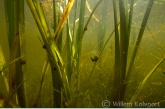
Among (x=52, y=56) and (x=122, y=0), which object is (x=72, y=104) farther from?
(x=122, y=0)

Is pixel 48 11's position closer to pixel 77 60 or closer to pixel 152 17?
pixel 77 60

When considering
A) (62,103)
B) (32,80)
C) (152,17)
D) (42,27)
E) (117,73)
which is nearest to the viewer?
(42,27)

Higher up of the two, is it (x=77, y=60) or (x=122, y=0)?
(x=122, y=0)

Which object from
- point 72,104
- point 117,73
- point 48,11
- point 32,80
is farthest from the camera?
point 32,80

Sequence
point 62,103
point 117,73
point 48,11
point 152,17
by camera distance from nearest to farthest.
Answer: point 117,73
point 62,103
point 48,11
point 152,17

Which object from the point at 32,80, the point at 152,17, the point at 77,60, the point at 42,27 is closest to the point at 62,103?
the point at 77,60

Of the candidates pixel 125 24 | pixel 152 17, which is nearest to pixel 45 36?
pixel 125 24

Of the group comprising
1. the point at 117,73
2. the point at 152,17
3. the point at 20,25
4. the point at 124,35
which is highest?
the point at 152,17

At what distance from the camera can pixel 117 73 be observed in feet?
4.16

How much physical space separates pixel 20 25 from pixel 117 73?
2.64ft

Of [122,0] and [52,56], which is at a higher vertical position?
[122,0]

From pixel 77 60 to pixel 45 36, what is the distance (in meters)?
0.48

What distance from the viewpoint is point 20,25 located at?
1.21 m

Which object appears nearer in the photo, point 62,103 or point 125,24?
point 125,24
